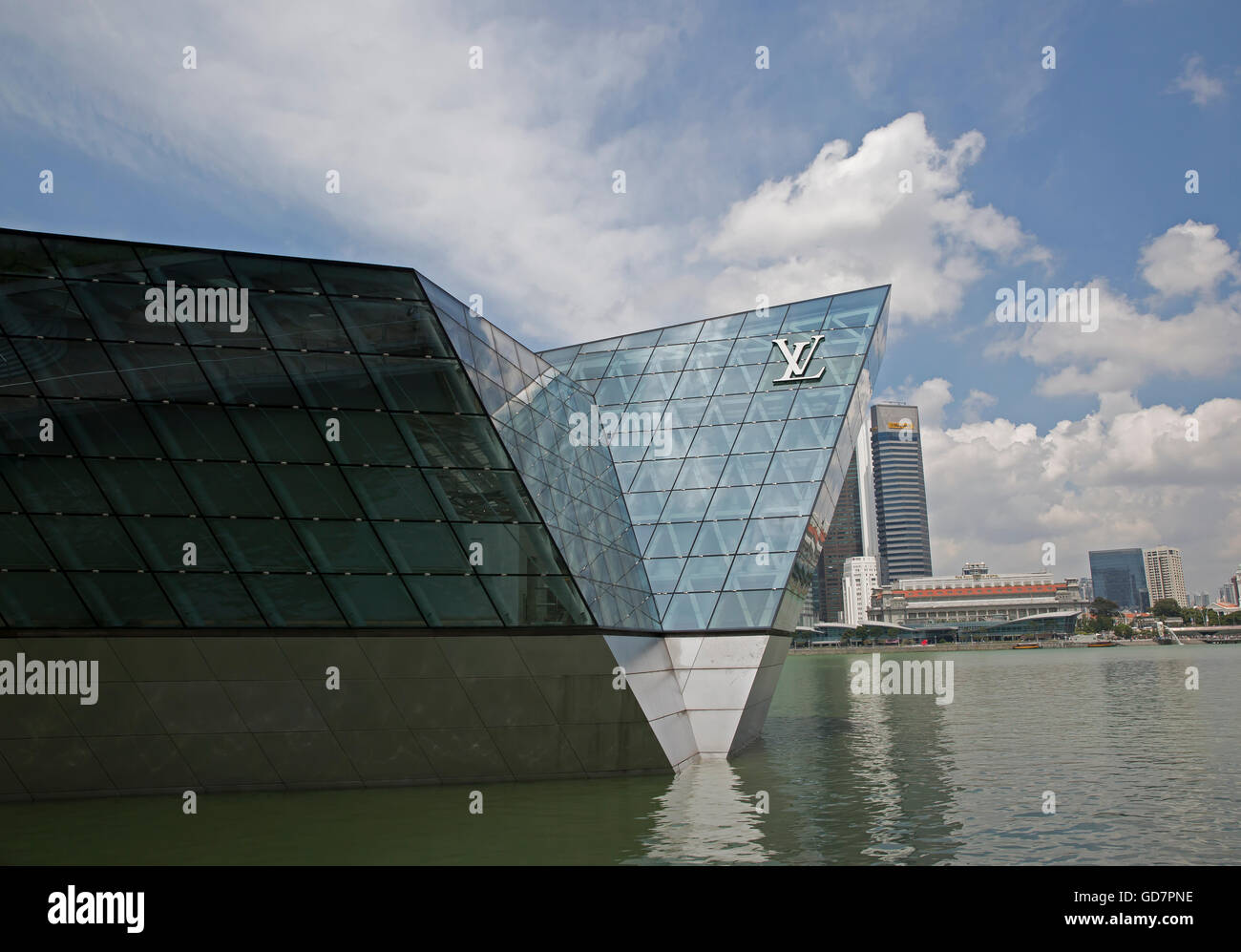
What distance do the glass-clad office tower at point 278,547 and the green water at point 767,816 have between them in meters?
1.11

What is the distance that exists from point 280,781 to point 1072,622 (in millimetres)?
216211

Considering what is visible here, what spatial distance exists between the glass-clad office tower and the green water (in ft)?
3.65

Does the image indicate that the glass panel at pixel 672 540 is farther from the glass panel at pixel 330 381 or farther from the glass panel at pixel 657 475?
the glass panel at pixel 330 381

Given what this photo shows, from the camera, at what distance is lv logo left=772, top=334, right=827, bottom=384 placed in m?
28.4

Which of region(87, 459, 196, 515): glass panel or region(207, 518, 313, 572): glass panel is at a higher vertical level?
region(87, 459, 196, 515): glass panel

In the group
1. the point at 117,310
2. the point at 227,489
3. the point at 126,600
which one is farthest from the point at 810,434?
the point at 126,600

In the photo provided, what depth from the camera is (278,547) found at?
60.7 feet

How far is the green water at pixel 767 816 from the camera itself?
12883 millimetres

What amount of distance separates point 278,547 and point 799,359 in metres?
18.0

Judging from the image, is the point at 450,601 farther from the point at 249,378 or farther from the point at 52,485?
the point at 52,485

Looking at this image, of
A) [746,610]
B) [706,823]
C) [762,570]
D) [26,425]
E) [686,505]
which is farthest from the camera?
[686,505]

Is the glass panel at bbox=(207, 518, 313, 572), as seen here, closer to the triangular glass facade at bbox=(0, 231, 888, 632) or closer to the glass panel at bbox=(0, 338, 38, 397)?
the triangular glass facade at bbox=(0, 231, 888, 632)

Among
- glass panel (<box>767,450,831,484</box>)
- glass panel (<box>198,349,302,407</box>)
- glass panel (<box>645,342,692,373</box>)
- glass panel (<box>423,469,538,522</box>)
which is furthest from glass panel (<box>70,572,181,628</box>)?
glass panel (<box>645,342,692,373</box>)

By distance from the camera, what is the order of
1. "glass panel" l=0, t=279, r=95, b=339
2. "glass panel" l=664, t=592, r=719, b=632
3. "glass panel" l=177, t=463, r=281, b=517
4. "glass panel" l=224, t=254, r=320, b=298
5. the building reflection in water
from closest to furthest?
the building reflection in water, "glass panel" l=0, t=279, r=95, b=339, "glass panel" l=177, t=463, r=281, b=517, "glass panel" l=224, t=254, r=320, b=298, "glass panel" l=664, t=592, r=719, b=632
